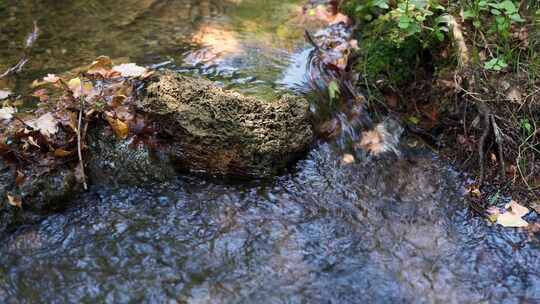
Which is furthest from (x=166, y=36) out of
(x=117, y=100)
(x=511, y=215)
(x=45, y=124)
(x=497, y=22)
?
(x=511, y=215)

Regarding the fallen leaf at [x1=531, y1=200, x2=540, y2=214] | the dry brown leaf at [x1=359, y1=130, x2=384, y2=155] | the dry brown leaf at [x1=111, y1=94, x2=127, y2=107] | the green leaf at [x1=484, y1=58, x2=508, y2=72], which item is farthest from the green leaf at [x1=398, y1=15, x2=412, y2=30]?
the dry brown leaf at [x1=111, y1=94, x2=127, y2=107]

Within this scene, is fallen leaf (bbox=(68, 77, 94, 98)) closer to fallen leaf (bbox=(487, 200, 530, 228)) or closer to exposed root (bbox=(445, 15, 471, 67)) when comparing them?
exposed root (bbox=(445, 15, 471, 67))

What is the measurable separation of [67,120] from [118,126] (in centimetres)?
32

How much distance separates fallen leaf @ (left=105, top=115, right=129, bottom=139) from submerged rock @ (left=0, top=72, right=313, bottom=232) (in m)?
0.05

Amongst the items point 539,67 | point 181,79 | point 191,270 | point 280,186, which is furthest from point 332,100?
point 191,270

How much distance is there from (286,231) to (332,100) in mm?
1387

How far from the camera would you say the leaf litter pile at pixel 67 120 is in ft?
10.4

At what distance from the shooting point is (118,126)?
3.44 metres

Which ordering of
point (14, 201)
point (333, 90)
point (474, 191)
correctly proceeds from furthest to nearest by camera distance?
point (333, 90) → point (474, 191) → point (14, 201)

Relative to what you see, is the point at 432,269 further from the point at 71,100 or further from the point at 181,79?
the point at 71,100

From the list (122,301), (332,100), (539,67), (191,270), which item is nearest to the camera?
(122,301)

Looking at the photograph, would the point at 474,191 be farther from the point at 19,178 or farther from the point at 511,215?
the point at 19,178

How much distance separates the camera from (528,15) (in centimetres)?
420

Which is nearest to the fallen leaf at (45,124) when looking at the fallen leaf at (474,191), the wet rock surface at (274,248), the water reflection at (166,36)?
the wet rock surface at (274,248)
